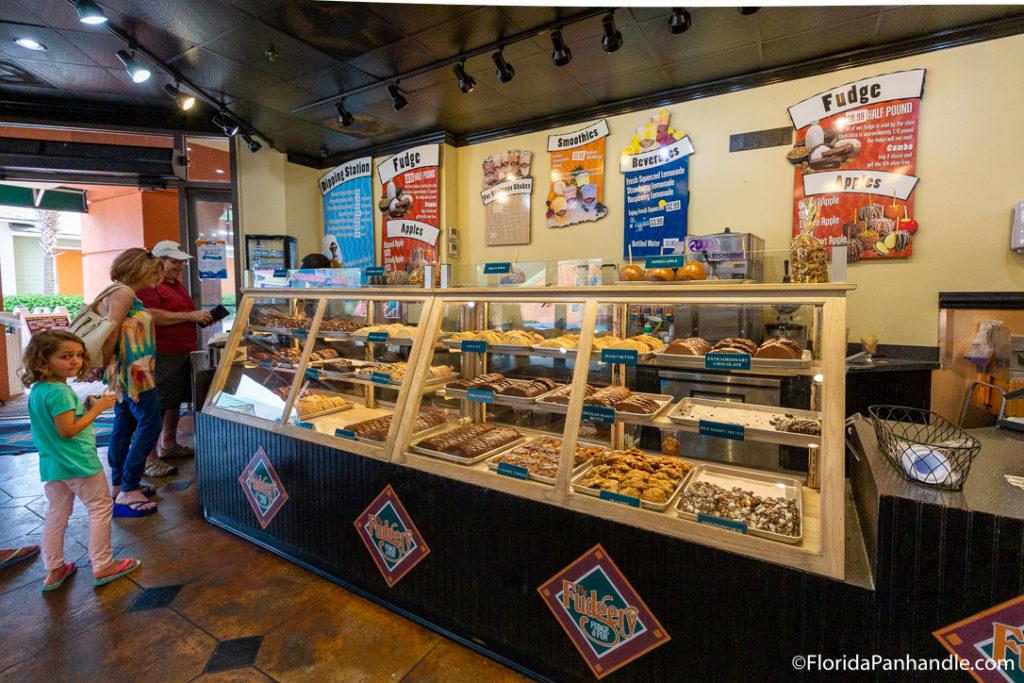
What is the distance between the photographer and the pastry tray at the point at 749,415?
85.7 inches

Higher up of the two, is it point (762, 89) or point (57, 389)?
point (762, 89)

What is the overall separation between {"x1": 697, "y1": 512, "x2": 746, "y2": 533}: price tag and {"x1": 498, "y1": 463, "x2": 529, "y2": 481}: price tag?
0.76m

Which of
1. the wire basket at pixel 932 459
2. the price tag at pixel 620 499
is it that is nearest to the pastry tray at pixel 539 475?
the price tag at pixel 620 499

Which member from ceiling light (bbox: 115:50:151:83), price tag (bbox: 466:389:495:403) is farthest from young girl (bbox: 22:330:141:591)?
ceiling light (bbox: 115:50:151:83)

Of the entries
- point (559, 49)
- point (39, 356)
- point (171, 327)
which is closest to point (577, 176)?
point (559, 49)

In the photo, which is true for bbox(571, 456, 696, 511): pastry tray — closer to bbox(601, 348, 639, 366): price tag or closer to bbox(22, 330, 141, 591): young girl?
bbox(601, 348, 639, 366): price tag

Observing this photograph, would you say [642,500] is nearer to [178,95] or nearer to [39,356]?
[39,356]

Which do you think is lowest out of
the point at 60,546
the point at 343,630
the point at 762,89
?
the point at 343,630

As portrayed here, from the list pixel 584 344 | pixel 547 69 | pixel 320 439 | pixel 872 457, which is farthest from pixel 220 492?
pixel 547 69

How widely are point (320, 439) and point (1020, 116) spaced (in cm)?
506

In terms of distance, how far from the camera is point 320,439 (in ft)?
9.99

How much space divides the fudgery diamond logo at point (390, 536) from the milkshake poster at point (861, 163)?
140 inches

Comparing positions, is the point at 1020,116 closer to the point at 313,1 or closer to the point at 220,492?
the point at 313,1

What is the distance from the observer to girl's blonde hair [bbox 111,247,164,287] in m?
3.84
